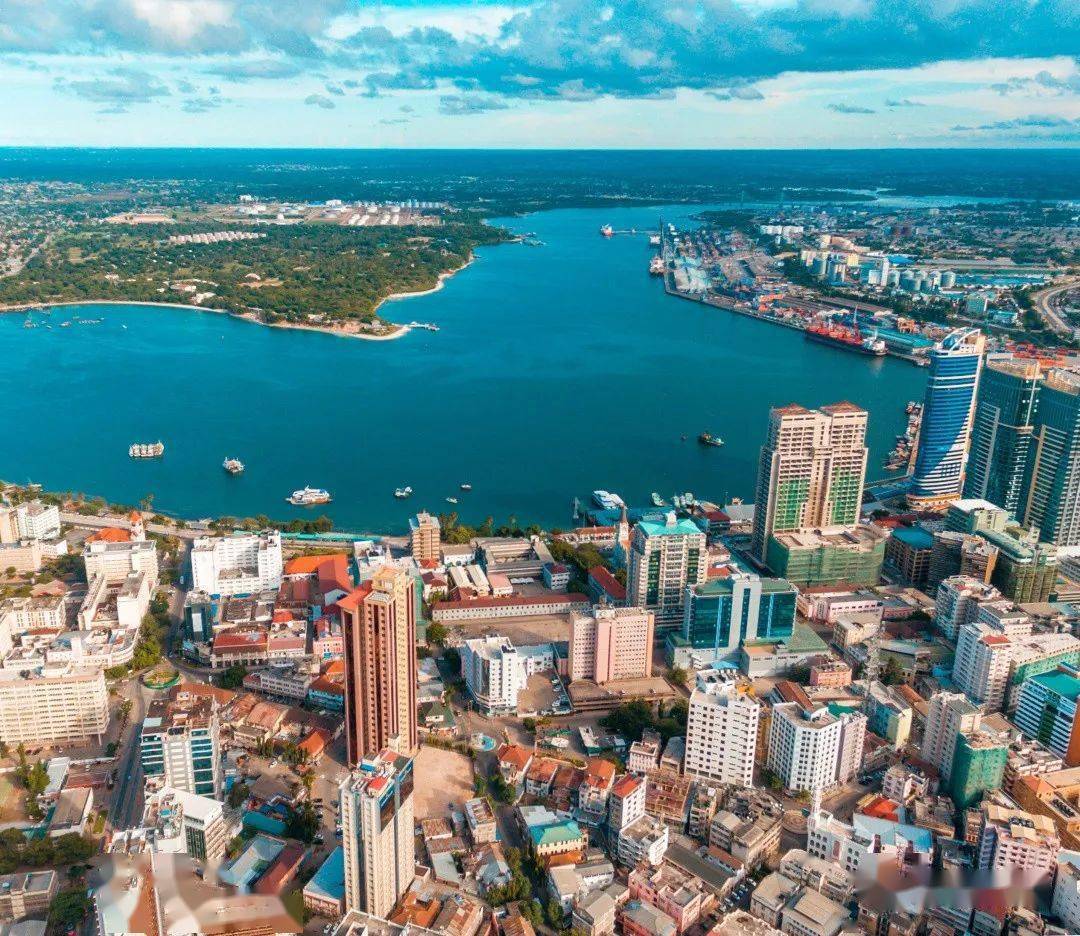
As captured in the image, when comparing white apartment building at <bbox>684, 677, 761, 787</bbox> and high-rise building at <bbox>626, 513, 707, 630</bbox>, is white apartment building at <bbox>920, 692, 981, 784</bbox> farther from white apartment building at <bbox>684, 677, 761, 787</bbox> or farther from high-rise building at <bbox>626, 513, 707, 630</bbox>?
high-rise building at <bbox>626, 513, 707, 630</bbox>

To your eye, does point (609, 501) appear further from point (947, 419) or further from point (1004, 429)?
point (1004, 429)

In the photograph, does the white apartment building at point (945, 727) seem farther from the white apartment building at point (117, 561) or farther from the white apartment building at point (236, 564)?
the white apartment building at point (117, 561)

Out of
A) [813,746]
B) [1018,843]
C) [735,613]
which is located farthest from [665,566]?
[1018,843]

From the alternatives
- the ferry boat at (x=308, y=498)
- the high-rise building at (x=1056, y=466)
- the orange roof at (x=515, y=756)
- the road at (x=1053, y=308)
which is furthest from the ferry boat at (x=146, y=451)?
the road at (x=1053, y=308)

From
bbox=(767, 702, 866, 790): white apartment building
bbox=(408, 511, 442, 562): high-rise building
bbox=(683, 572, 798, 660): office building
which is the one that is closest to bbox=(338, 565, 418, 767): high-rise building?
bbox=(767, 702, 866, 790): white apartment building

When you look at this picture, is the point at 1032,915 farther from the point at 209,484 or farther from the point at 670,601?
the point at 209,484

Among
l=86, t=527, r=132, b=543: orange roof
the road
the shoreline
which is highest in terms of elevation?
the road

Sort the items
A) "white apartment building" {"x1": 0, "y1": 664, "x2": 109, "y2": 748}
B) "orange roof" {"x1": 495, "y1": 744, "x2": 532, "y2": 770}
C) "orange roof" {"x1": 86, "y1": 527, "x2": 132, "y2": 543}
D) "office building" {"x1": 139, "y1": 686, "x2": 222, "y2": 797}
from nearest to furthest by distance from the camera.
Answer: "office building" {"x1": 139, "y1": 686, "x2": 222, "y2": 797} → "orange roof" {"x1": 495, "y1": 744, "x2": 532, "y2": 770} → "white apartment building" {"x1": 0, "y1": 664, "x2": 109, "y2": 748} → "orange roof" {"x1": 86, "y1": 527, "x2": 132, "y2": 543}
